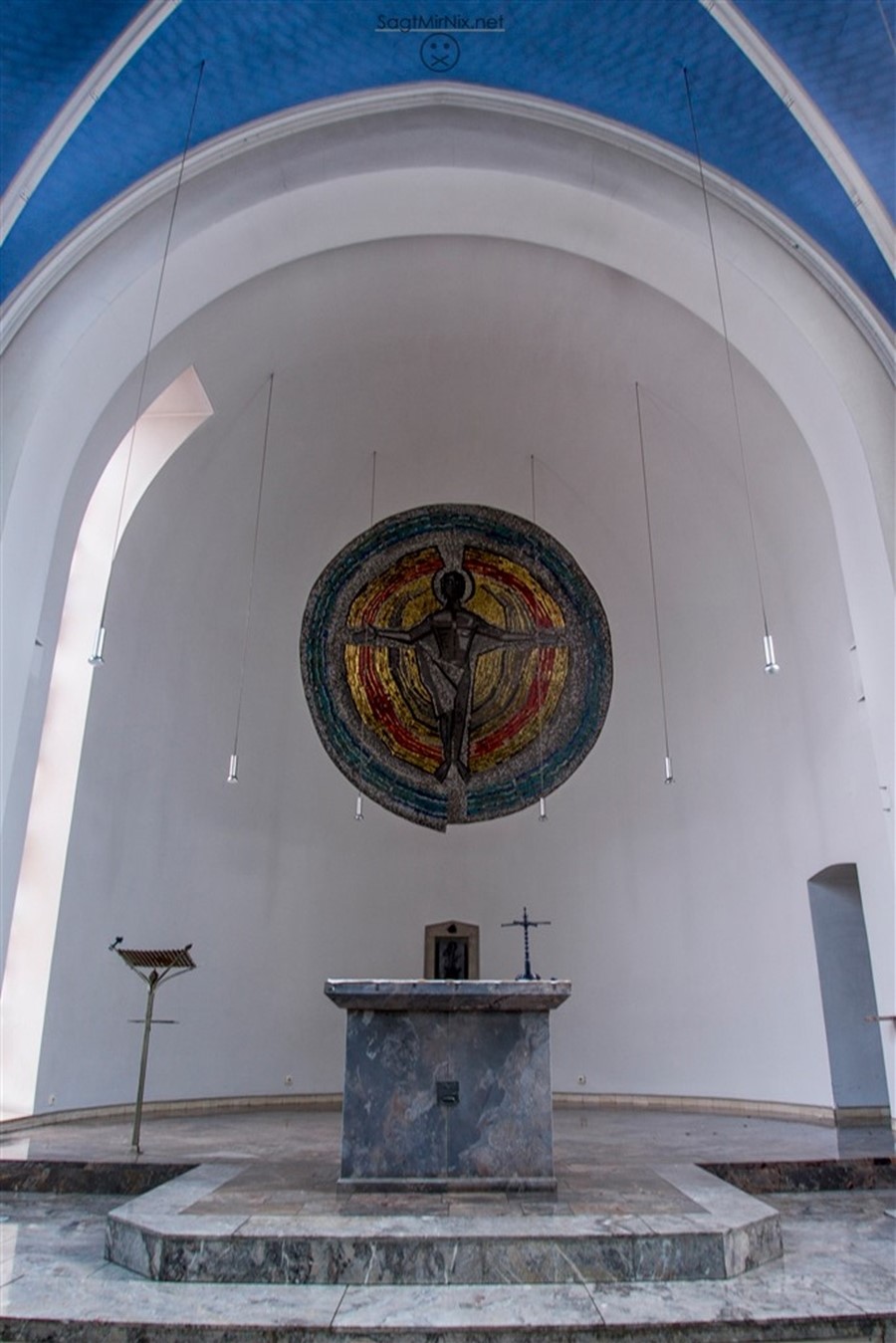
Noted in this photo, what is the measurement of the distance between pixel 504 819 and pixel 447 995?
6192 mm

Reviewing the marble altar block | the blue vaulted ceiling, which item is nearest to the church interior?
the blue vaulted ceiling

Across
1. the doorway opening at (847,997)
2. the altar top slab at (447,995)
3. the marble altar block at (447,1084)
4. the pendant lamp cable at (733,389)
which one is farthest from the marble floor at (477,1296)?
the pendant lamp cable at (733,389)

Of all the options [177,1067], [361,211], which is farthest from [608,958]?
[361,211]

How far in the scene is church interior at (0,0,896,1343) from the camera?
5371mm

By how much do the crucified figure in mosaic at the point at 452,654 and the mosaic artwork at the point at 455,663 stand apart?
0.01 metres

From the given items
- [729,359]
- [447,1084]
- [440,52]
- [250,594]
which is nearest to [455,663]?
[250,594]

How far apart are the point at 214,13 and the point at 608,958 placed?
30.2ft

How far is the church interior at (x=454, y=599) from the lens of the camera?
537 centimetres

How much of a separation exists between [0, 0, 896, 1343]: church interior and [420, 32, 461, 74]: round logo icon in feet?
0.16

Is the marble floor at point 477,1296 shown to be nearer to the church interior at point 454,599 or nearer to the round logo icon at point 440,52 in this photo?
the church interior at point 454,599

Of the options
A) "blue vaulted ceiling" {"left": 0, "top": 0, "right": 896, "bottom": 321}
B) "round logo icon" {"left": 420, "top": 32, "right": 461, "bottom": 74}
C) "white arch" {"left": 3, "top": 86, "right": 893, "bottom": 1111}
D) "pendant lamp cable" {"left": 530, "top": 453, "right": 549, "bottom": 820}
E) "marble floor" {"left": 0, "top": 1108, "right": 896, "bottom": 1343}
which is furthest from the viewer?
"pendant lamp cable" {"left": 530, "top": 453, "right": 549, "bottom": 820}

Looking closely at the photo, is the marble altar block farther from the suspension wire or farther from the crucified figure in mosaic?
the crucified figure in mosaic

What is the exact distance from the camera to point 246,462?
9492 mm

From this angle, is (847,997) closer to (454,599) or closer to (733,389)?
(733,389)
